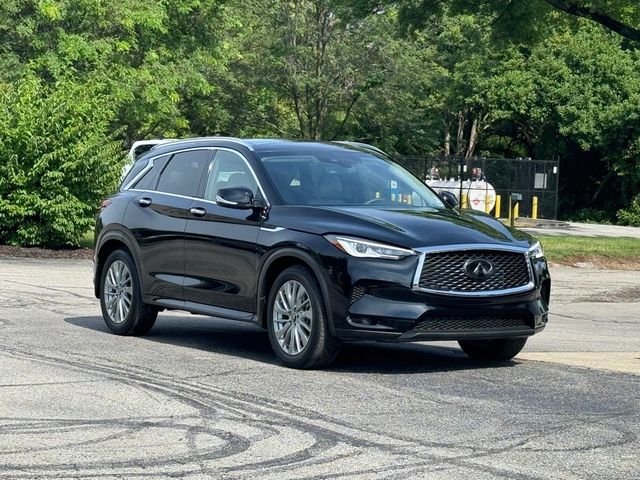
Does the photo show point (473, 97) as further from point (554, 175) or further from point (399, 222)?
point (399, 222)

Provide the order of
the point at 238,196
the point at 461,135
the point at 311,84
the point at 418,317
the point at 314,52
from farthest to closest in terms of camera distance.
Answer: the point at 461,135
the point at 314,52
the point at 311,84
the point at 238,196
the point at 418,317

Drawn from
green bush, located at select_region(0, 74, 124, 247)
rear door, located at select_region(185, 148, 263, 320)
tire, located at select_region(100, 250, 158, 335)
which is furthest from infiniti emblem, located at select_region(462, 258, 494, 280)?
green bush, located at select_region(0, 74, 124, 247)

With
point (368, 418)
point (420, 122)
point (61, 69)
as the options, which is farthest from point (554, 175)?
point (368, 418)

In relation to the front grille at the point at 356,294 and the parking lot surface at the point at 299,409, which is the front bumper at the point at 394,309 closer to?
the front grille at the point at 356,294

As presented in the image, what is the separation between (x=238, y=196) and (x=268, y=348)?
159 cm

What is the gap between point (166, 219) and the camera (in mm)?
11664

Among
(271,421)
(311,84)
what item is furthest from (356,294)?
(311,84)

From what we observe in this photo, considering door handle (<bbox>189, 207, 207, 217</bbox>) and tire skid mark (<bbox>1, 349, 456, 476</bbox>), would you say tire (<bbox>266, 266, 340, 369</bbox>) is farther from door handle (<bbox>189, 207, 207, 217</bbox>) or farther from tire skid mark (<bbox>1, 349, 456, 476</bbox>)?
door handle (<bbox>189, 207, 207, 217</bbox>)

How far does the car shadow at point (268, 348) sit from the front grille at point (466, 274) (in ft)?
2.52

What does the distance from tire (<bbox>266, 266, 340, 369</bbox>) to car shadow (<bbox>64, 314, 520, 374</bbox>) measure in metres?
0.31

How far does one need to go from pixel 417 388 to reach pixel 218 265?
2473 millimetres

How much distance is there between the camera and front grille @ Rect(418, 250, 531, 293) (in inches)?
376

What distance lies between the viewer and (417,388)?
29.8ft

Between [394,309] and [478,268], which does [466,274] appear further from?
[394,309]
